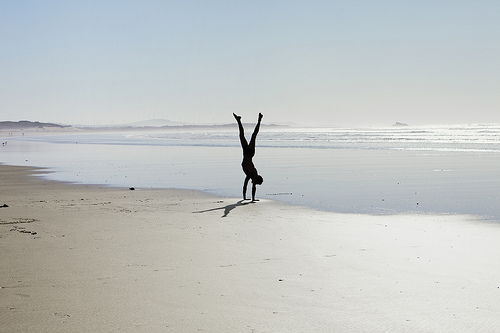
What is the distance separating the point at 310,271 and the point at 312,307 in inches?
58.0

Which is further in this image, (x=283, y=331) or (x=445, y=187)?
(x=445, y=187)

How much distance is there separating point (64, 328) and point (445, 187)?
14.2 meters

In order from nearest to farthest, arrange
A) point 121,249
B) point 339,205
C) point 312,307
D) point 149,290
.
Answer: point 312,307, point 149,290, point 121,249, point 339,205

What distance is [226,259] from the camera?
8.10 m

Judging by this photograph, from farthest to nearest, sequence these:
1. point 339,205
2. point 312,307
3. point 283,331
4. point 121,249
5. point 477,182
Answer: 1. point 477,182
2. point 339,205
3. point 121,249
4. point 312,307
5. point 283,331

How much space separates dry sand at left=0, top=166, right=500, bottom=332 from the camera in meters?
5.49

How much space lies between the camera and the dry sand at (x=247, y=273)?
18.0 ft

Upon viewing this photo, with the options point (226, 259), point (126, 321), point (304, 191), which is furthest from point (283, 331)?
point (304, 191)

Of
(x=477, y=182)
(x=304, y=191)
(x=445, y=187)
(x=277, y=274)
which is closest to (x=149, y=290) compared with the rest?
(x=277, y=274)

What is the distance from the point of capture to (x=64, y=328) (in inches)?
207

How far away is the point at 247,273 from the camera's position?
23.9ft

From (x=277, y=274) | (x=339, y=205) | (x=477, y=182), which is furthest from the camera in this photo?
(x=477, y=182)

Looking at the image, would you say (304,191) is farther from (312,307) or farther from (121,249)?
(312,307)

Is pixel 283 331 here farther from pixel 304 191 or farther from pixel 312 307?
pixel 304 191
